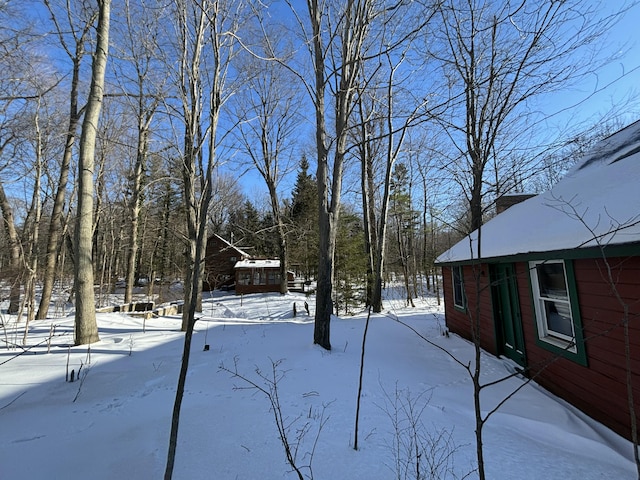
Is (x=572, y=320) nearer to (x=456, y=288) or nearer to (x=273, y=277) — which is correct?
(x=456, y=288)

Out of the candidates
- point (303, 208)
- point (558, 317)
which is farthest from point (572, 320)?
point (303, 208)

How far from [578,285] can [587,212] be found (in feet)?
2.89

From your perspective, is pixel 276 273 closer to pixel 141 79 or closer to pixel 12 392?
pixel 141 79

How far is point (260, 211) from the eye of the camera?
3456 cm

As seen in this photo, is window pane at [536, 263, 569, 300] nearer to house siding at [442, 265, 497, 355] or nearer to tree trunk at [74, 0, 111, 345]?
house siding at [442, 265, 497, 355]

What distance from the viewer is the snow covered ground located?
2238mm

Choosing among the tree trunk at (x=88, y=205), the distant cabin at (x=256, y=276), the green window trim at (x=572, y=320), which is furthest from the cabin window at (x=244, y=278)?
the green window trim at (x=572, y=320)

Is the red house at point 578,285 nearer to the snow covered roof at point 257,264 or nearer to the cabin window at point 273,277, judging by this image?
the snow covered roof at point 257,264

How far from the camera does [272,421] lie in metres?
2.85

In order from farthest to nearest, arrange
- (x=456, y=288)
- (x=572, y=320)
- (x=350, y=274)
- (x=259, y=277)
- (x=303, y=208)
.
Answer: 1. (x=303, y=208)
2. (x=259, y=277)
3. (x=350, y=274)
4. (x=456, y=288)
5. (x=572, y=320)

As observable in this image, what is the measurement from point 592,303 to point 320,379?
130 inches

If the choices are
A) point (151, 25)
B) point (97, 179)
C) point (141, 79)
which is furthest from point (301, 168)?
point (151, 25)

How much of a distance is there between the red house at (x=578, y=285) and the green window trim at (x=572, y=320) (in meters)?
0.01

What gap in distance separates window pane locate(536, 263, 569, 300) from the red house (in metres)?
0.01
